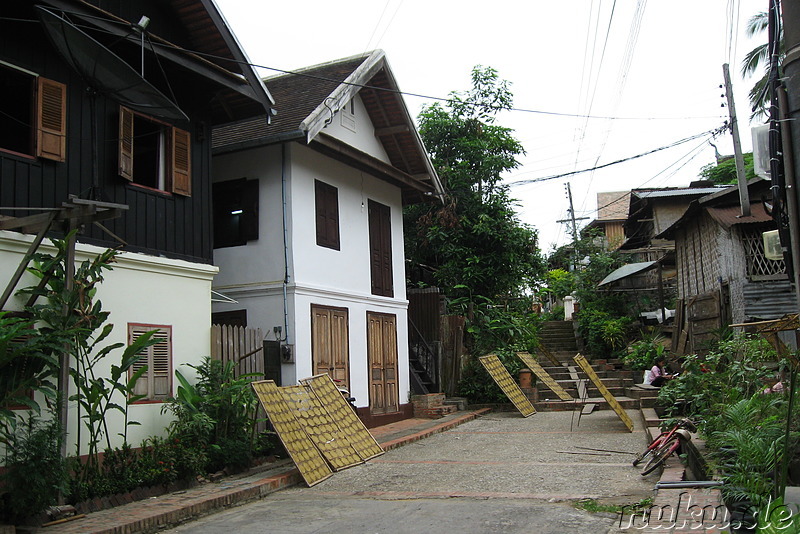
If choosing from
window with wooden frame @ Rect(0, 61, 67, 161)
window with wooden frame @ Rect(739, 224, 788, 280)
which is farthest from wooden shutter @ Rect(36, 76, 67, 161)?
window with wooden frame @ Rect(739, 224, 788, 280)

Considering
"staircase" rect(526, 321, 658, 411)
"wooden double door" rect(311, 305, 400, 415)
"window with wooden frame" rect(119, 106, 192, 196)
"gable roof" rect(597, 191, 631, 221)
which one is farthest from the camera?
"gable roof" rect(597, 191, 631, 221)

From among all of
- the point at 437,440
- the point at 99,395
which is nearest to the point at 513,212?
the point at 437,440

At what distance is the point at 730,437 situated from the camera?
6.59 m

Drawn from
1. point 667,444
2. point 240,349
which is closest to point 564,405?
point 667,444

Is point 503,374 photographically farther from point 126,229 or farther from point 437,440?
point 126,229

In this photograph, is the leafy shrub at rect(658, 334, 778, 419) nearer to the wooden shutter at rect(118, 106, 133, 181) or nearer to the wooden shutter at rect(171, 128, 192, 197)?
the wooden shutter at rect(171, 128, 192, 197)

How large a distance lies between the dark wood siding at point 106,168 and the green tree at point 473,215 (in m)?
9.34

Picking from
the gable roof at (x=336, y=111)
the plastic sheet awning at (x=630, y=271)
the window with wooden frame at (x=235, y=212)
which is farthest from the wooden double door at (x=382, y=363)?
the plastic sheet awning at (x=630, y=271)

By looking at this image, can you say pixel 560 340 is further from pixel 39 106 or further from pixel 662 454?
pixel 39 106

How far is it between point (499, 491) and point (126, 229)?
564cm

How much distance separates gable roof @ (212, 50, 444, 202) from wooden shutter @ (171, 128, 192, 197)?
6.67ft

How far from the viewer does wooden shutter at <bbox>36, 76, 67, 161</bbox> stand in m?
8.00

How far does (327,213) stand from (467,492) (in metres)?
6.93

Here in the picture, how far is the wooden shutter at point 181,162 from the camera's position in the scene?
9.91m
